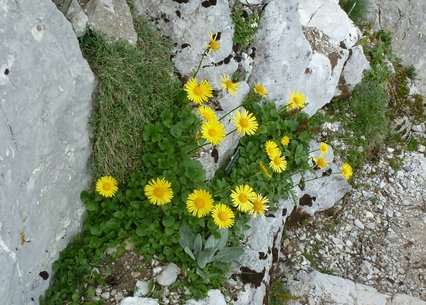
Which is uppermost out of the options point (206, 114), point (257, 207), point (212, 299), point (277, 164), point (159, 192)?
point (206, 114)

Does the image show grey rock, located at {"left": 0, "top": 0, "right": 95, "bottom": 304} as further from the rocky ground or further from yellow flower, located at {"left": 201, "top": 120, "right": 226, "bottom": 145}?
the rocky ground

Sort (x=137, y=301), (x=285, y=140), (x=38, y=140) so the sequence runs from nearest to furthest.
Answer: (x=38, y=140) → (x=137, y=301) → (x=285, y=140)

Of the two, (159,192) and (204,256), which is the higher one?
(159,192)

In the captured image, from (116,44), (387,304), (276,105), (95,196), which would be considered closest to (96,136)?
(95,196)

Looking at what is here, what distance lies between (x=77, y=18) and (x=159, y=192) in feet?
4.67

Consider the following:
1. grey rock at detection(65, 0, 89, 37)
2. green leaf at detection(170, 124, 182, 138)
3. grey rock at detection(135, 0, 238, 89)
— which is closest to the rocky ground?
green leaf at detection(170, 124, 182, 138)

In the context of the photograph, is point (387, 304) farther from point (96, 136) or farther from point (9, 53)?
point (9, 53)

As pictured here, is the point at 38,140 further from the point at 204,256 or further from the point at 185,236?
the point at 204,256

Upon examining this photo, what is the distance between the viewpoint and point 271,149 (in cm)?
432

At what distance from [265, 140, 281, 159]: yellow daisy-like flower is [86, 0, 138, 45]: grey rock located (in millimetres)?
1455

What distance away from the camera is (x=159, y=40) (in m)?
4.14

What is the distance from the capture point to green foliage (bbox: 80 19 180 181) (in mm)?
3650

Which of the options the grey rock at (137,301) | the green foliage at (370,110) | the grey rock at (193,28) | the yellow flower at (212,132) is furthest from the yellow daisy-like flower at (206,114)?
the green foliage at (370,110)

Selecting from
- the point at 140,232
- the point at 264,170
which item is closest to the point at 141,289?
the point at 140,232
